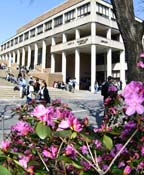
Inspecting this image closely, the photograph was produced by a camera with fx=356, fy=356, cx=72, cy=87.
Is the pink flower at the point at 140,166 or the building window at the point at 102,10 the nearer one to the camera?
the pink flower at the point at 140,166

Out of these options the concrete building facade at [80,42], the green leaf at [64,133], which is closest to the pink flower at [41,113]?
the green leaf at [64,133]

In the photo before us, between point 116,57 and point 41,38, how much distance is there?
14232mm

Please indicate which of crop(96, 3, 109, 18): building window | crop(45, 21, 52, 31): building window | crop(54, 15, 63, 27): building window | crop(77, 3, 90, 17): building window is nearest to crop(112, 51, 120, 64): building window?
crop(96, 3, 109, 18): building window

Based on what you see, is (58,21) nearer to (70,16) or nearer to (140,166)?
(70,16)

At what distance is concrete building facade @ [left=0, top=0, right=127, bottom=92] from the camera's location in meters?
47.3

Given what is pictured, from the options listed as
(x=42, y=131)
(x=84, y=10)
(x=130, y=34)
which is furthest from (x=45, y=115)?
(x=84, y=10)

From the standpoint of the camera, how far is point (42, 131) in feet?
5.10

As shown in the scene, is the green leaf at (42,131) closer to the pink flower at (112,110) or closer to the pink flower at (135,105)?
the pink flower at (135,105)

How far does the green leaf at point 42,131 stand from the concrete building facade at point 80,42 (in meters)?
40.7

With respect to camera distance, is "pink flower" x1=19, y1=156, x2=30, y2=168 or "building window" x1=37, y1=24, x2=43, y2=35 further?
"building window" x1=37, y1=24, x2=43, y2=35

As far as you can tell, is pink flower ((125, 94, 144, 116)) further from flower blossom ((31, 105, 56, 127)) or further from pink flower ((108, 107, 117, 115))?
pink flower ((108, 107, 117, 115))

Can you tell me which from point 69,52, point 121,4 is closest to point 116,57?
point 69,52

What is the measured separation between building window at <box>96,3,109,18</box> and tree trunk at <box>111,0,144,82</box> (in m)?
Result: 44.8

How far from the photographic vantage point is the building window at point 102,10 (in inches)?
1891
